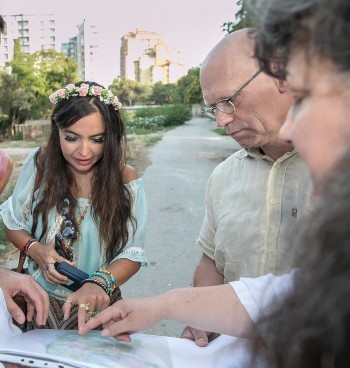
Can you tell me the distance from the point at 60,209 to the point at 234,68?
0.96 meters

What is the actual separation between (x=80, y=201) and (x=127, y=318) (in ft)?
3.10

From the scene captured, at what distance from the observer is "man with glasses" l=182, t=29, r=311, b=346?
1640mm

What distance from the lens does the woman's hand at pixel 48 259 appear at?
68.4 inches

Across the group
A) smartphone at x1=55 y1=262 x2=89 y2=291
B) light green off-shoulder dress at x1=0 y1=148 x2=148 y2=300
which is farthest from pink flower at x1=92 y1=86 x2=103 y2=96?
smartphone at x1=55 y1=262 x2=89 y2=291

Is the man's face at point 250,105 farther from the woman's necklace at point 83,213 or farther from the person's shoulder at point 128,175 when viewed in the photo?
the woman's necklace at point 83,213

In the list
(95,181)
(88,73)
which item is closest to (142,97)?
(88,73)

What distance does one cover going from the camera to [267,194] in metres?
1.67

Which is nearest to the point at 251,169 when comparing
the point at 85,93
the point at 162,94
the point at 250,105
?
the point at 250,105

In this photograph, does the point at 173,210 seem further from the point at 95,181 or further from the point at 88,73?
the point at 88,73

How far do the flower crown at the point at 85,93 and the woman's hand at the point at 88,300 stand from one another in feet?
3.02

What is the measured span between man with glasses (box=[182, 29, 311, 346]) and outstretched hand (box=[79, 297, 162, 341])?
58 cm

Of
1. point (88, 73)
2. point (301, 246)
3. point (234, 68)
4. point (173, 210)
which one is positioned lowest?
point (173, 210)

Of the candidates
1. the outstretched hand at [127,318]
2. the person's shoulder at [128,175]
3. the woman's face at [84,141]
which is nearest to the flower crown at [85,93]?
the woman's face at [84,141]

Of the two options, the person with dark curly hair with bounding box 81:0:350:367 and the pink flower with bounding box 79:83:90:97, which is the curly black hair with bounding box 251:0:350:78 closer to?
the person with dark curly hair with bounding box 81:0:350:367
